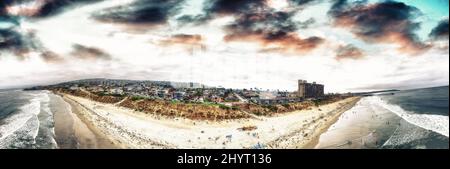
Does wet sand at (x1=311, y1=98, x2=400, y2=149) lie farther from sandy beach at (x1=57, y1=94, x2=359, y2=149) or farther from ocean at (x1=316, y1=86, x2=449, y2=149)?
sandy beach at (x1=57, y1=94, x2=359, y2=149)

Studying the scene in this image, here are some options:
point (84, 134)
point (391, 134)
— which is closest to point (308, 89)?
point (391, 134)

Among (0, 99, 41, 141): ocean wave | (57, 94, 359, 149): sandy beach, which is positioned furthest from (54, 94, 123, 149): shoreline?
(0, 99, 41, 141): ocean wave

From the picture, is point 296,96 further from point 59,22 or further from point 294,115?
point 59,22

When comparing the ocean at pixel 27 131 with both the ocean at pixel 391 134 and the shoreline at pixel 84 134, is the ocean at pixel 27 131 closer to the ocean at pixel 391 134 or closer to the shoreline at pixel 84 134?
the shoreline at pixel 84 134

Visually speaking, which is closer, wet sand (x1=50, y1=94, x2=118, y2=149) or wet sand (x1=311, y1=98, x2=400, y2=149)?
wet sand (x1=50, y1=94, x2=118, y2=149)

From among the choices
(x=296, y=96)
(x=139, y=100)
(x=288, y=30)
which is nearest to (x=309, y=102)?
(x=296, y=96)

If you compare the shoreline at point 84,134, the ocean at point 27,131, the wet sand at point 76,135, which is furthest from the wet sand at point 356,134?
the ocean at point 27,131
